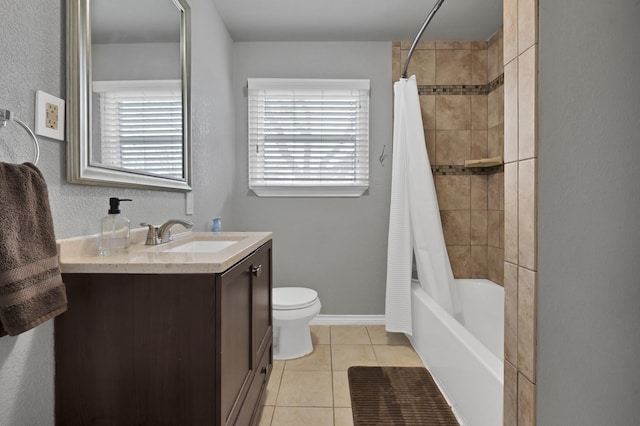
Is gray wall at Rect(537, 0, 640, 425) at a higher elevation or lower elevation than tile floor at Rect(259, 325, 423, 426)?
higher

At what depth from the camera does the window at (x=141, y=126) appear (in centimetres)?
119

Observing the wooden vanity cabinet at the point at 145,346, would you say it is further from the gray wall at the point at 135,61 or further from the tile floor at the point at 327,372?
the tile floor at the point at 327,372

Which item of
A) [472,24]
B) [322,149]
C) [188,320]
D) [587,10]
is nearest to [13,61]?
[188,320]

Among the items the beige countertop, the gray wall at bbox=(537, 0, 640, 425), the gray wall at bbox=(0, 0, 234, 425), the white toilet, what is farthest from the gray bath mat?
the gray wall at bbox=(0, 0, 234, 425)

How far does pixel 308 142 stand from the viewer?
9.12 feet

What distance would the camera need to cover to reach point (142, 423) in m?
0.92

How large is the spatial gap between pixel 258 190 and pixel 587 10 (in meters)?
2.26

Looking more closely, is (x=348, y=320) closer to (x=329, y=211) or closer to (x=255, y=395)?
(x=329, y=211)

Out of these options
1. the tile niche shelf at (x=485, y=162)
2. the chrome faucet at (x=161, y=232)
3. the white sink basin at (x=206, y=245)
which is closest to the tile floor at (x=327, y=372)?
the white sink basin at (x=206, y=245)

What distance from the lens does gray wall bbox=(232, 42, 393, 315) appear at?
2.79m

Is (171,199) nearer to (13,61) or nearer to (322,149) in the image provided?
(13,61)

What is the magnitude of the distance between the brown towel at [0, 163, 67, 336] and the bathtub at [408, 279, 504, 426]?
1451 millimetres

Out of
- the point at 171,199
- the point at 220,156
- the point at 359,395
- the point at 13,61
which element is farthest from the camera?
the point at 220,156

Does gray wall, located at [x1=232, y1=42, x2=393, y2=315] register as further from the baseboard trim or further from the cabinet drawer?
the cabinet drawer
